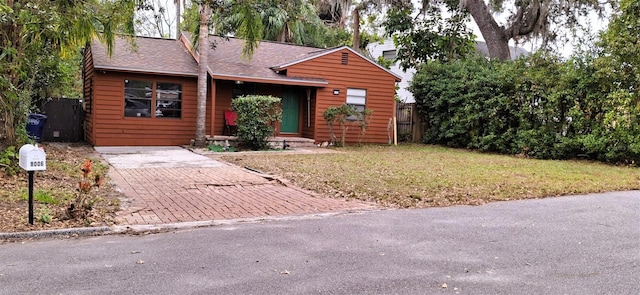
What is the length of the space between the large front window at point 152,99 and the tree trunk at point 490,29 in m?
12.4

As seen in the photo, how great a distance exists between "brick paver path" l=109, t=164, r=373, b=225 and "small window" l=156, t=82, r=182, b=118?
579 cm

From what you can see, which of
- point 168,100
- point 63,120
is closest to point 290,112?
point 168,100

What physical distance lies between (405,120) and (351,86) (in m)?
3.55

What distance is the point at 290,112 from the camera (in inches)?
673

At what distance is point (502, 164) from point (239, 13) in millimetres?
7620

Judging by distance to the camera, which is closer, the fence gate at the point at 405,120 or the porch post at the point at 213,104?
the porch post at the point at 213,104

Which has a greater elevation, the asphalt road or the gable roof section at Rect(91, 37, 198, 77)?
the gable roof section at Rect(91, 37, 198, 77)

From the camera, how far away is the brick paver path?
5.97 m

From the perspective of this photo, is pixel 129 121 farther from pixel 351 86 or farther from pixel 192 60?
pixel 351 86

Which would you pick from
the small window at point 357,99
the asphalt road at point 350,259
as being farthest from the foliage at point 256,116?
the asphalt road at point 350,259

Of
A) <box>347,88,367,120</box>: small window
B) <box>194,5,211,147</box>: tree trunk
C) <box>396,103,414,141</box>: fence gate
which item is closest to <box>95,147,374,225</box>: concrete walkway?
<box>194,5,211,147</box>: tree trunk

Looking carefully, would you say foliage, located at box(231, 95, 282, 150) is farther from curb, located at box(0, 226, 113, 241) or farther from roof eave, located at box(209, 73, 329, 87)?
curb, located at box(0, 226, 113, 241)

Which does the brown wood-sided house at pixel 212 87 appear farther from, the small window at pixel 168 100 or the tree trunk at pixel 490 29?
the tree trunk at pixel 490 29

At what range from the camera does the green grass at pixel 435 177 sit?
7.50 m
